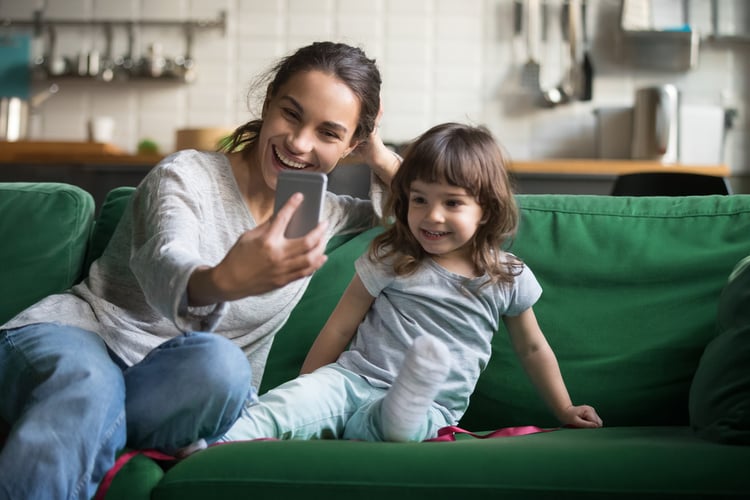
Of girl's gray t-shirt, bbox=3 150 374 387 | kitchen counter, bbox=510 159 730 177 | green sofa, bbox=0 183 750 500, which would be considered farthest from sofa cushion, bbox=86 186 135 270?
kitchen counter, bbox=510 159 730 177

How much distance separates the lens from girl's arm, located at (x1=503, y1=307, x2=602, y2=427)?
5.44 feet

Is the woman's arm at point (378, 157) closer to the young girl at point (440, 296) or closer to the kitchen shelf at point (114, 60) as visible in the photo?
the young girl at point (440, 296)

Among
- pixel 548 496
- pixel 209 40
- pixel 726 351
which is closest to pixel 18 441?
pixel 548 496

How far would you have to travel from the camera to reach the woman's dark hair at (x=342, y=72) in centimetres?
162

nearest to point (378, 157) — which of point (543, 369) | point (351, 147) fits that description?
point (351, 147)


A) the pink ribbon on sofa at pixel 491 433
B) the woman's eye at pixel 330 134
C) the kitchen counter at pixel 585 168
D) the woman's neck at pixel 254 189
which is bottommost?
the pink ribbon on sofa at pixel 491 433

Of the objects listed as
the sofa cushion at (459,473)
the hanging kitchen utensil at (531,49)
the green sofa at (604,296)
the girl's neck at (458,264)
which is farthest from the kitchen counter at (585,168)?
the sofa cushion at (459,473)

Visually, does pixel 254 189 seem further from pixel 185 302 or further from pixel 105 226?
pixel 185 302

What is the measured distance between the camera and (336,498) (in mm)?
1186

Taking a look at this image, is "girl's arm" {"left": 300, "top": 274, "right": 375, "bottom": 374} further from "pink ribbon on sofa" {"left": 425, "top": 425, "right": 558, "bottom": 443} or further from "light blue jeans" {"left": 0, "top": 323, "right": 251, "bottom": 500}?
"light blue jeans" {"left": 0, "top": 323, "right": 251, "bottom": 500}

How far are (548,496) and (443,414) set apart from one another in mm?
443

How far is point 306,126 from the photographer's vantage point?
5.13 ft

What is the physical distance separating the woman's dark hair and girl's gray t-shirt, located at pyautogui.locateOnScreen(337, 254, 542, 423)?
0.27m

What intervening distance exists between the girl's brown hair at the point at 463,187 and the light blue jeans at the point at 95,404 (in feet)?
1.67
